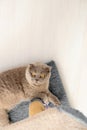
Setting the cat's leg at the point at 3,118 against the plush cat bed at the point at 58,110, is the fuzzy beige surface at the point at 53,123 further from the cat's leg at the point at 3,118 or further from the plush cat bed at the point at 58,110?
the cat's leg at the point at 3,118

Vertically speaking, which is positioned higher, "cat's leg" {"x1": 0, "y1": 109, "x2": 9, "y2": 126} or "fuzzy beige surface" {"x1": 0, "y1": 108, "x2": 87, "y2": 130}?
"fuzzy beige surface" {"x1": 0, "y1": 108, "x2": 87, "y2": 130}

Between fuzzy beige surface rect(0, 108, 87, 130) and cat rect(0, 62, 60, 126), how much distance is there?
0.39 metres

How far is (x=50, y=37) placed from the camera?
2.17 meters

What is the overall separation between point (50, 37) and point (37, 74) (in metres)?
0.40

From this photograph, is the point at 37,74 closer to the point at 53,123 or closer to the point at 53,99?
the point at 53,99

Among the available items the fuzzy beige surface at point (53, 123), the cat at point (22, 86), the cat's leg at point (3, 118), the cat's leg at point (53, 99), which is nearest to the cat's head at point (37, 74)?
the cat at point (22, 86)

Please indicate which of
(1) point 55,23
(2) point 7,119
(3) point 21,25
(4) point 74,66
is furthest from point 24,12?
(2) point 7,119

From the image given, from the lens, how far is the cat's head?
1.91m

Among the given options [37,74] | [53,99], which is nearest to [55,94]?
[53,99]

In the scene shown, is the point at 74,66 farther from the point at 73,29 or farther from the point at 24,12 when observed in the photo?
the point at 24,12

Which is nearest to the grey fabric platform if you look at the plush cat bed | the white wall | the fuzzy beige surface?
the plush cat bed

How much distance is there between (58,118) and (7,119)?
0.54m

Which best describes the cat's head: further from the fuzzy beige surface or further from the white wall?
the fuzzy beige surface

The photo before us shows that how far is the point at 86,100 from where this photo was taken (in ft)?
7.57
